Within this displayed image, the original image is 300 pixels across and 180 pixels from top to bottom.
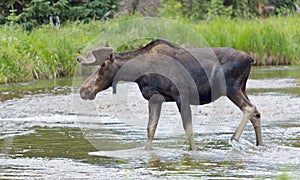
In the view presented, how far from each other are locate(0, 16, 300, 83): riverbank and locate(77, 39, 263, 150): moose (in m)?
9.12

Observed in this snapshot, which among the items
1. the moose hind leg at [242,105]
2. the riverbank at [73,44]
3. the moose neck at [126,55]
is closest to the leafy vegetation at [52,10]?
the riverbank at [73,44]

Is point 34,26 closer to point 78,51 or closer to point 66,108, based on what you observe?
point 78,51

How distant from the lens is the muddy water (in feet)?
28.8

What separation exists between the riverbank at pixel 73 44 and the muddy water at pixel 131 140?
2401 millimetres

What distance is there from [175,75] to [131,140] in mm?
1309

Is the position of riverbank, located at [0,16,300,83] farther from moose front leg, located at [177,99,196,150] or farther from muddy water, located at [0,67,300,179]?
moose front leg, located at [177,99,196,150]

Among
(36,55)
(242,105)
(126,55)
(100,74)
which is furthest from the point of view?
(36,55)

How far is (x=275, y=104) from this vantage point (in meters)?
14.8

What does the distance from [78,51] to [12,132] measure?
383 inches

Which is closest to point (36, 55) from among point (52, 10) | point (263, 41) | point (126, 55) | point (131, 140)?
point (263, 41)

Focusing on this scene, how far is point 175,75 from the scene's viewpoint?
399 inches

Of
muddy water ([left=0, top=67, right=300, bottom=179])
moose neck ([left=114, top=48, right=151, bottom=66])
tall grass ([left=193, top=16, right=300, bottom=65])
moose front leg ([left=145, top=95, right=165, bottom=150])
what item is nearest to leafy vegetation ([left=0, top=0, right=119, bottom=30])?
tall grass ([left=193, top=16, right=300, bottom=65])

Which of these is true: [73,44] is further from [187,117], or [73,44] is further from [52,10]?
[187,117]

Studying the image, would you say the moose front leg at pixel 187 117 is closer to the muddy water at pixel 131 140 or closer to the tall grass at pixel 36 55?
the muddy water at pixel 131 140
